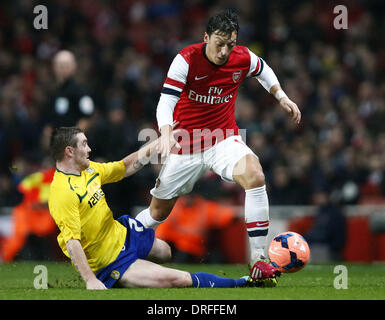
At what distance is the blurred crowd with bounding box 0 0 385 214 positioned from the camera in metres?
11.6

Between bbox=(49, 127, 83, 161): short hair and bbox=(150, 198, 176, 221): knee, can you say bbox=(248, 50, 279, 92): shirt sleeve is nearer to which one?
bbox=(150, 198, 176, 221): knee

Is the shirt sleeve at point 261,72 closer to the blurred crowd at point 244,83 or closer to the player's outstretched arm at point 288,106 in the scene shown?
the player's outstretched arm at point 288,106

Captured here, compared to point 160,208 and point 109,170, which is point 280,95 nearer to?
point 160,208

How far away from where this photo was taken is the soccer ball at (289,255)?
20.9ft

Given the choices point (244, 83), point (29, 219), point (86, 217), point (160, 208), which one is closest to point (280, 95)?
point (160, 208)

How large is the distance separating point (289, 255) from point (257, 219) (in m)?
0.40

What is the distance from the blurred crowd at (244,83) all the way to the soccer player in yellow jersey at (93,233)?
3634mm

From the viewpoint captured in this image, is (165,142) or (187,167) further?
(187,167)

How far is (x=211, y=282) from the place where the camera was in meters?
6.07

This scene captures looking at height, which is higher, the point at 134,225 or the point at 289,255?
the point at 134,225

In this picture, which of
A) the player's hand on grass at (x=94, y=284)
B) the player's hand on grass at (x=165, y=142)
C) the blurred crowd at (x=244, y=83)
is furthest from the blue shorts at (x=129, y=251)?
the blurred crowd at (x=244, y=83)

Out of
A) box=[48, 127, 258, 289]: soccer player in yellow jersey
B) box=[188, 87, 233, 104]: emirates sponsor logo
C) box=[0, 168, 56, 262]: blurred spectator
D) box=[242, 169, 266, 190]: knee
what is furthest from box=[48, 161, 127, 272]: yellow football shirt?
box=[0, 168, 56, 262]: blurred spectator
